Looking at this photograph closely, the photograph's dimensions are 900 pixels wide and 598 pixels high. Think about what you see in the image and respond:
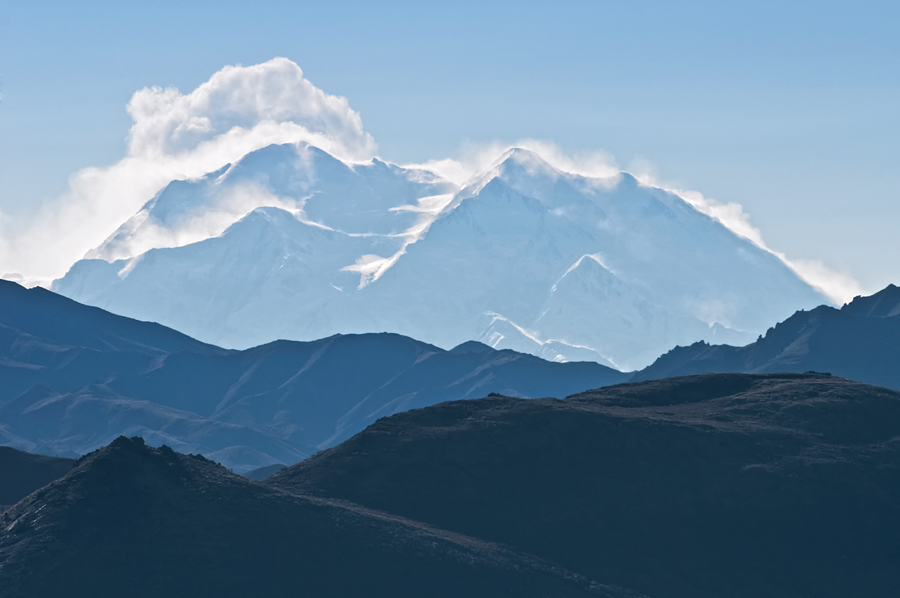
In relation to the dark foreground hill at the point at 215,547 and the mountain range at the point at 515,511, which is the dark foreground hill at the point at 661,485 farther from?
the dark foreground hill at the point at 215,547

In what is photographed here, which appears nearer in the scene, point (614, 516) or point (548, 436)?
point (614, 516)

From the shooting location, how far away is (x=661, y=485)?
404 ft

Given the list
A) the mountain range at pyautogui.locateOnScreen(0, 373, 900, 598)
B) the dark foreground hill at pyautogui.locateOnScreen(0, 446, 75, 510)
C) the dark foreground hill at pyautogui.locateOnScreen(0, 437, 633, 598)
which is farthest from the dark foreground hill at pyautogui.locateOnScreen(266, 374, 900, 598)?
the dark foreground hill at pyautogui.locateOnScreen(0, 446, 75, 510)

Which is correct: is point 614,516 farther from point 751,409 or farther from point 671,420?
point 751,409

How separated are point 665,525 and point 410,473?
2430cm

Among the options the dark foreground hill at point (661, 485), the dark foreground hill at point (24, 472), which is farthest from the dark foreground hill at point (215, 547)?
the dark foreground hill at point (24, 472)

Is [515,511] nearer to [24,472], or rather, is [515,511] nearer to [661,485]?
[661,485]

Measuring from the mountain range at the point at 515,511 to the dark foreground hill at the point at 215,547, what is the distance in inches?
6.9

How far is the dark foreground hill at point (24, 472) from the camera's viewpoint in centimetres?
15162

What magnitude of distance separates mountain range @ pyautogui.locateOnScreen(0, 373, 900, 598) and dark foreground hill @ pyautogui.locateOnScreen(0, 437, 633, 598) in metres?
0.18

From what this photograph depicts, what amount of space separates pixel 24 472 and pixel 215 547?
66.8 metres

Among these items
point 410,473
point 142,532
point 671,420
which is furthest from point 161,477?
point 671,420

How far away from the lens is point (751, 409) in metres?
144

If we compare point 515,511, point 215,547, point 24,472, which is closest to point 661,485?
point 515,511
